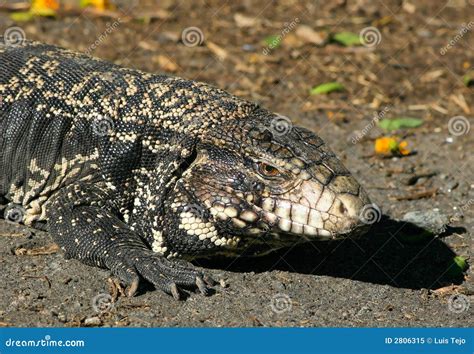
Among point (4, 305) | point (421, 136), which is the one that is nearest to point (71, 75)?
point (4, 305)

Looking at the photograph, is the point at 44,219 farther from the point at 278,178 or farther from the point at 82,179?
the point at 278,178
